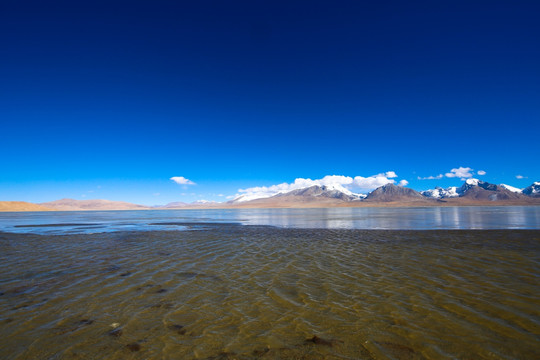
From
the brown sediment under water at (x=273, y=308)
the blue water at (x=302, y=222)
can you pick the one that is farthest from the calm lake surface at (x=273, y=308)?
the blue water at (x=302, y=222)

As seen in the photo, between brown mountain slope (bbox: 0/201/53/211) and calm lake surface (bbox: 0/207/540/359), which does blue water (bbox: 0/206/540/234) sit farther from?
brown mountain slope (bbox: 0/201/53/211)

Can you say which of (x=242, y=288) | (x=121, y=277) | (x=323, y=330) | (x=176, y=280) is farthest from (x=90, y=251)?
(x=323, y=330)

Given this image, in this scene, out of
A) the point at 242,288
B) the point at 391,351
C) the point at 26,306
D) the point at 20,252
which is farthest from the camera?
the point at 20,252

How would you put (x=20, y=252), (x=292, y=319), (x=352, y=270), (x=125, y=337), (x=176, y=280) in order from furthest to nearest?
(x=20, y=252)
(x=352, y=270)
(x=176, y=280)
(x=292, y=319)
(x=125, y=337)

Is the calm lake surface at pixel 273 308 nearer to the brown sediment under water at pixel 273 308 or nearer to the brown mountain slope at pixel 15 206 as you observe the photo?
the brown sediment under water at pixel 273 308

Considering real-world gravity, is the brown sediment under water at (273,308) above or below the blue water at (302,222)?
below

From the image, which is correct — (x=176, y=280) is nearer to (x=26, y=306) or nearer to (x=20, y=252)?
(x=26, y=306)

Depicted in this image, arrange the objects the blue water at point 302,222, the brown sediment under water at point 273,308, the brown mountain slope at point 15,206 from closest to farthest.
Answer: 1. the brown sediment under water at point 273,308
2. the blue water at point 302,222
3. the brown mountain slope at point 15,206

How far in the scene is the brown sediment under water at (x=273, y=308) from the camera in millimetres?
5000

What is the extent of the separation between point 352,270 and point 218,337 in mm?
6866

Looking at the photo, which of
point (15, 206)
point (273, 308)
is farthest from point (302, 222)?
point (15, 206)

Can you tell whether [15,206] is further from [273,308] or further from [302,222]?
[273,308]

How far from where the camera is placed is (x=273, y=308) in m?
6.96

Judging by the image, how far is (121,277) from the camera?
32.7 ft
